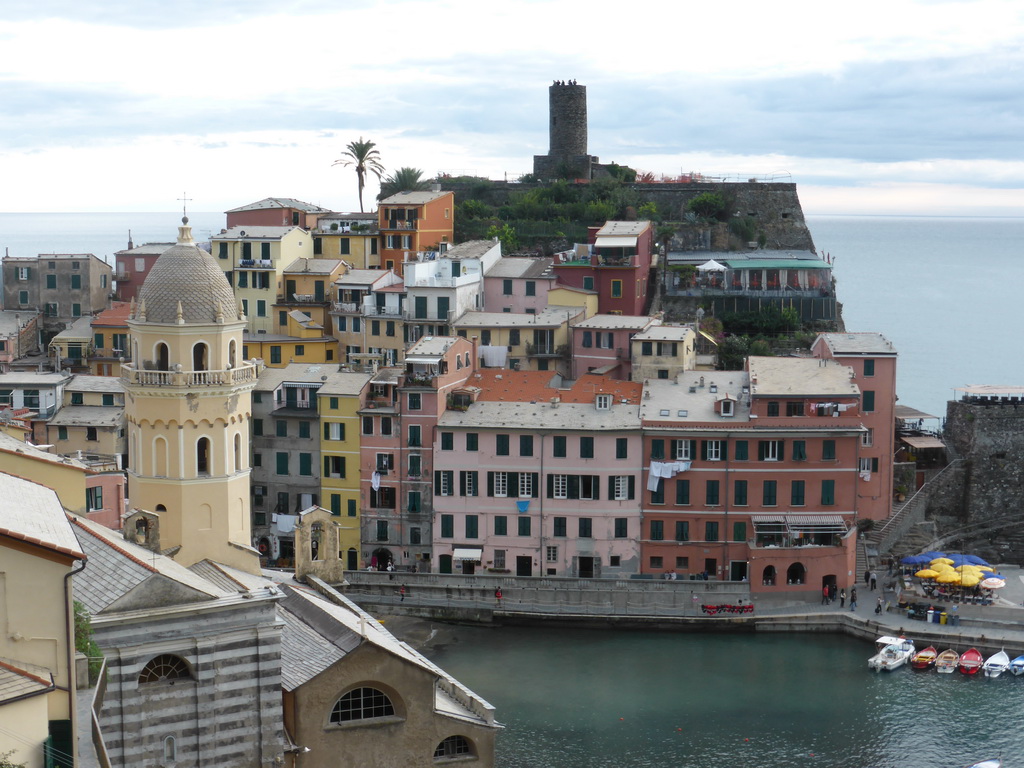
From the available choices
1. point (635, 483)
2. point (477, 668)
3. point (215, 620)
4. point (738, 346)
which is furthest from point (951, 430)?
point (215, 620)

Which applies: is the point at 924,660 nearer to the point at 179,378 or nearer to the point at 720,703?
the point at 720,703

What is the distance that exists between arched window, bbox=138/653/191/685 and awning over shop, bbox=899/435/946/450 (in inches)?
2018

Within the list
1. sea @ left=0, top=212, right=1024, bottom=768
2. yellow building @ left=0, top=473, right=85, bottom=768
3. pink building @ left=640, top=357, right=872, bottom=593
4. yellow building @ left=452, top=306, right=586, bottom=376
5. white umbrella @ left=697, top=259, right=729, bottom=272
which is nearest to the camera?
yellow building @ left=0, top=473, right=85, bottom=768

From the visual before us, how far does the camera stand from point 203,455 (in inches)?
1626

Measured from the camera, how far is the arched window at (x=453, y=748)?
3891 centimetres

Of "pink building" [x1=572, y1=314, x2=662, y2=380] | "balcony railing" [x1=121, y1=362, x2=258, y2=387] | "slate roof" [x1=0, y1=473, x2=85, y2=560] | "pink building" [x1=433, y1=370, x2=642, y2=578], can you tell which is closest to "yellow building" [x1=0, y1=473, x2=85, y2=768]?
"slate roof" [x1=0, y1=473, x2=85, y2=560]

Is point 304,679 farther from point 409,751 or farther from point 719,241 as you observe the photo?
point 719,241

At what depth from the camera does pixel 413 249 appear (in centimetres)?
9125

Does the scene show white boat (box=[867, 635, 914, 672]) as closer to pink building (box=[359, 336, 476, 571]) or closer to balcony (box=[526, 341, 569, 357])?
pink building (box=[359, 336, 476, 571])

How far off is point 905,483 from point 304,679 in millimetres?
45115

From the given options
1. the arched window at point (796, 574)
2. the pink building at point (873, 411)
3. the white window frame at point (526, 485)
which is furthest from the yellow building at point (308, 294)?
the arched window at point (796, 574)

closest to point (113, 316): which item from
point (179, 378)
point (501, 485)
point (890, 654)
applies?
point (501, 485)

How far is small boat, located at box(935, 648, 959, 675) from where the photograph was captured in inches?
2372

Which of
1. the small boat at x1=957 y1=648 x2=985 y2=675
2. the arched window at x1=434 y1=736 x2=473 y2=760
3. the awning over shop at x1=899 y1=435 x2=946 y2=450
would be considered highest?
the awning over shop at x1=899 y1=435 x2=946 y2=450
